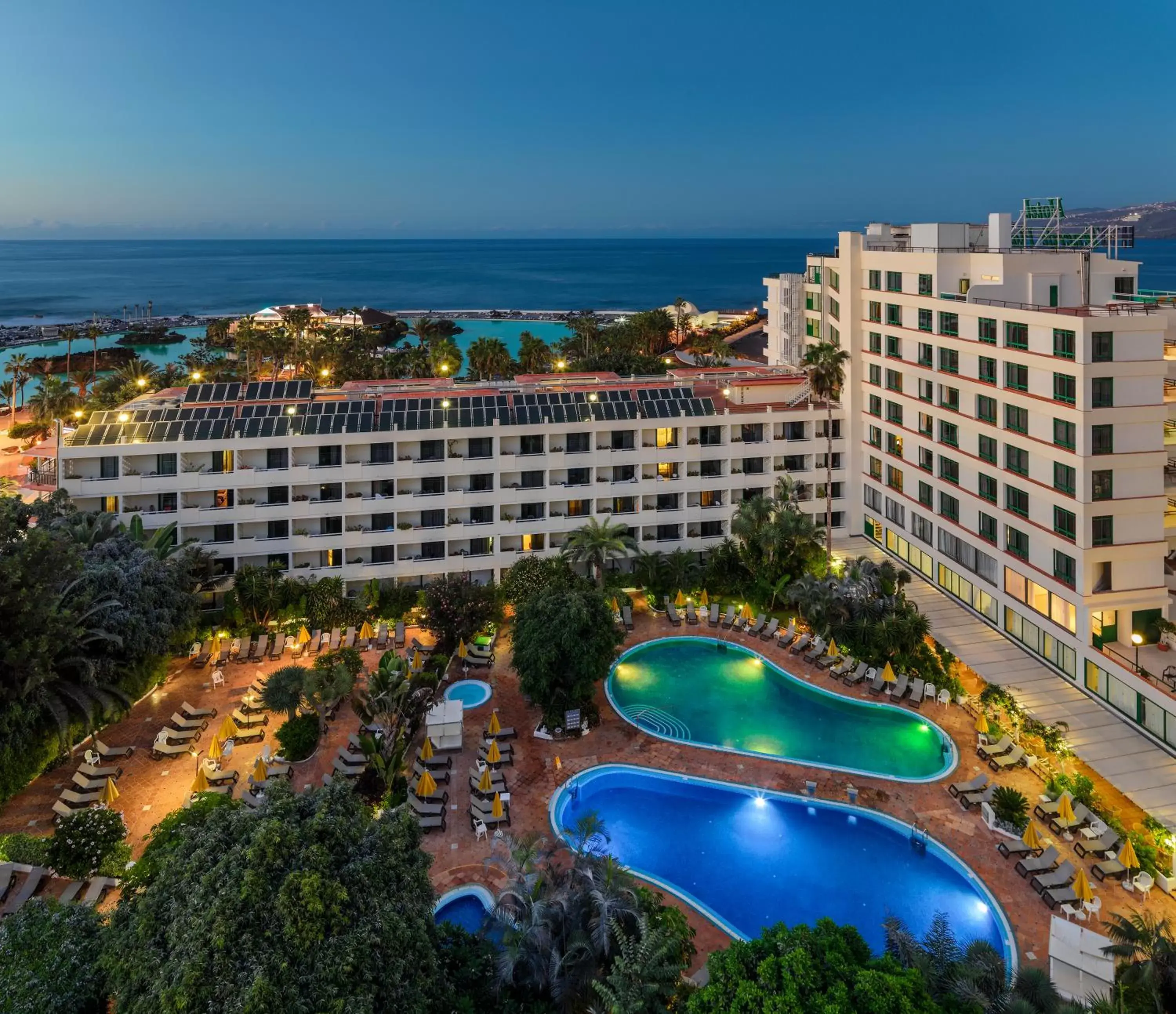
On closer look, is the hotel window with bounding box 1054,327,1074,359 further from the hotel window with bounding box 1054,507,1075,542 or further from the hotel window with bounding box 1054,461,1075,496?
the hotel window with bounding box 1054,507,1075,542

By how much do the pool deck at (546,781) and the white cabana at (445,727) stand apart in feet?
2.43

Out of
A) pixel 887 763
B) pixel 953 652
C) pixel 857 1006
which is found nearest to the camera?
pixel 857 1006

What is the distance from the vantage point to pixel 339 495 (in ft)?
129

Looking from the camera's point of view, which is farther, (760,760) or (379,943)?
(760,760)

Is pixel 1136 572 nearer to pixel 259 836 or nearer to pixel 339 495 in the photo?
pixel 259 836

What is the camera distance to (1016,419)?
106ft

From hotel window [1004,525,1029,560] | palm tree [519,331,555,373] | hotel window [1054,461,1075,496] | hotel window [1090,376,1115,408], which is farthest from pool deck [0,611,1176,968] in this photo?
palm tree [519,331,555,373]

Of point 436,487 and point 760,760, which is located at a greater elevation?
point 436,487

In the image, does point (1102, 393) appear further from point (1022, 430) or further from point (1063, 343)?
point (1022, 430)

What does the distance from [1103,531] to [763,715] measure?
46.4 ft

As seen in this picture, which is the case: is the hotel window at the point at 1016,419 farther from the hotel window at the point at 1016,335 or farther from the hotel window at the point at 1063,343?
the hotel window at the point at 1063,343

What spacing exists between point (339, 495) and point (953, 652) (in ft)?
95.7

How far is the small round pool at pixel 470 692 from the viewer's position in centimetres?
3058

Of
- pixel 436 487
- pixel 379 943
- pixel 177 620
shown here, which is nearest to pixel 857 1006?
pixel 379 943
